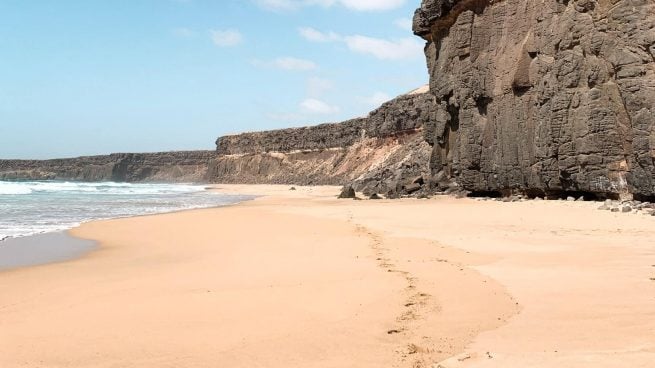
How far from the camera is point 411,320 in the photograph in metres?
4.65

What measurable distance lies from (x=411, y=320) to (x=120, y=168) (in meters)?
135

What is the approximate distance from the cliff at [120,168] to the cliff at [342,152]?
22543 millimetres

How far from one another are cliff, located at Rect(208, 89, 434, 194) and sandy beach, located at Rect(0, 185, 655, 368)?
20161mm

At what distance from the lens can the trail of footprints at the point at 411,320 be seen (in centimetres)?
368

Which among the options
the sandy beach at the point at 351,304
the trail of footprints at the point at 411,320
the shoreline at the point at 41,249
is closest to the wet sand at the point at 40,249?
the shoreline at the point at 41,249

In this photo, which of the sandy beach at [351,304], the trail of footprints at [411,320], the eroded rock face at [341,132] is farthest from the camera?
the eroded rock face at [341,132]

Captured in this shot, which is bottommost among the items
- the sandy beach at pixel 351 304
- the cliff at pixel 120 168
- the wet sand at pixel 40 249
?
the wet sand at pixel 40 249

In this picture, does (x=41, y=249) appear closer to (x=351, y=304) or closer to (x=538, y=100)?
(x=351, y=304)

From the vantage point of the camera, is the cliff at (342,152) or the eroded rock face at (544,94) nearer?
the eroded rock face at (544,94)

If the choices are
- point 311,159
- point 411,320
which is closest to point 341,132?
point 311,159

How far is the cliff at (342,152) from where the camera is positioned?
128 ft

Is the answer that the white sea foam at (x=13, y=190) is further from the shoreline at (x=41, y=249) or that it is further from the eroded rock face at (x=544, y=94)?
the eroded rock face at (x=544, y=94)

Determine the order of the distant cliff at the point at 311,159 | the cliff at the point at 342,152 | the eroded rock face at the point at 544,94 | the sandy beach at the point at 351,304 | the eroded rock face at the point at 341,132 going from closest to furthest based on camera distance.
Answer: the sandy beach at the point at 351,304 → the eroded rock face at the point at 544,94 → the cliff at the point at 342,152 → the distant cliff at the point at 311,159 → the eroded rock face at the point at 341,132

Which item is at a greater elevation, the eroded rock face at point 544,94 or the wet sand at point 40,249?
the eroded rock face at point 544,94
